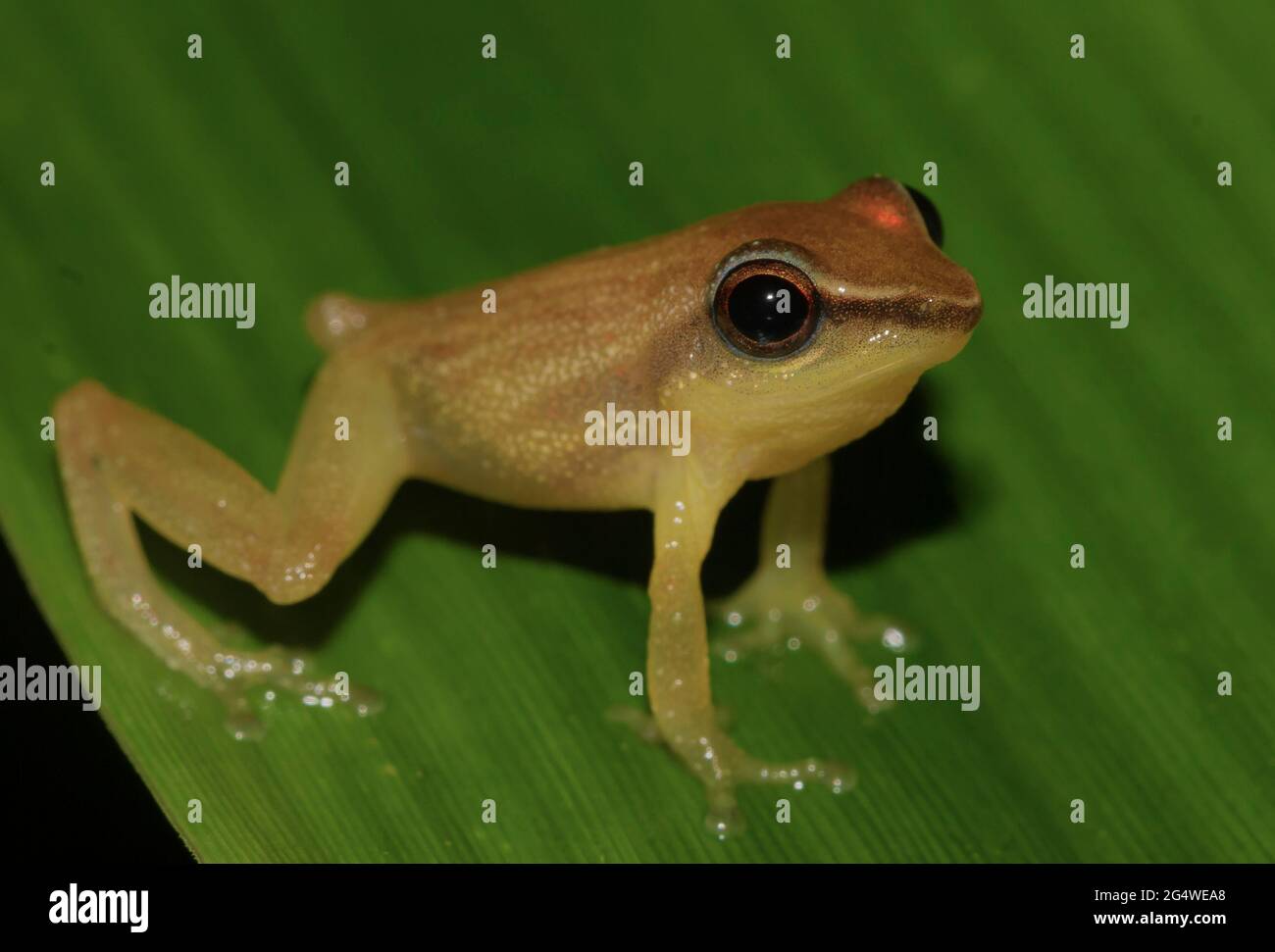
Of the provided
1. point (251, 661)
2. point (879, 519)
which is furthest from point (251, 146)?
point (879, 519)

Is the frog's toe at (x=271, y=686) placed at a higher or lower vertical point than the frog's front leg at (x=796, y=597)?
lower

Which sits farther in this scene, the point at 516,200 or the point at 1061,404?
the point at 516,200

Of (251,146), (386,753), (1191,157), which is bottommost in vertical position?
(386,753)

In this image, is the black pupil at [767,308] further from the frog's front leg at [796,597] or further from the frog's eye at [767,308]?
the frog's front leg at [796,597]

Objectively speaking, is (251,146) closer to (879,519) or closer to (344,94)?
(344,94)

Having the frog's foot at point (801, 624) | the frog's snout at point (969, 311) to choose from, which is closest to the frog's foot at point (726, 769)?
the frog's foot at point (801, 624)

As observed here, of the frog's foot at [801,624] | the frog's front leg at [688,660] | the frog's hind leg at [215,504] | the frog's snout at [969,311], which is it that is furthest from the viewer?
the frog's foot at [801,624]
